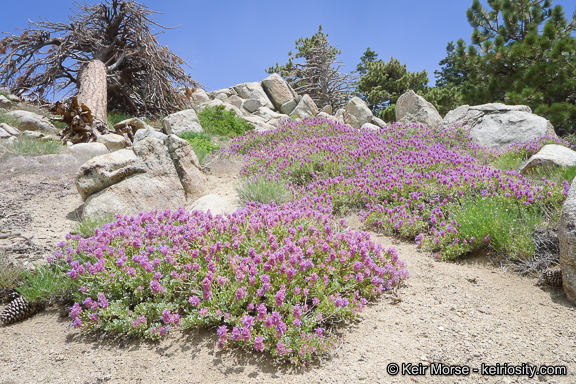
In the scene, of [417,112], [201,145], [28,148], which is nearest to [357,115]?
[417,112]

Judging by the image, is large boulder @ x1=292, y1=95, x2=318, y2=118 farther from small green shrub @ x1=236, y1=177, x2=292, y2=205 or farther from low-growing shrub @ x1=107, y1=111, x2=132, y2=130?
small green shrub @ x1=236, y1=177, x2=292, y2=205

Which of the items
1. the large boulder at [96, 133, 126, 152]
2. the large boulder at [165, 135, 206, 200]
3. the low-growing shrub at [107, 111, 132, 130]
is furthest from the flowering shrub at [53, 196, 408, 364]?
the low-growing shrub at [107, 111, 132, 130]

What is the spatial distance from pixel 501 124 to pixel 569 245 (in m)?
9.16

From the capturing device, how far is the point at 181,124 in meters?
13.5

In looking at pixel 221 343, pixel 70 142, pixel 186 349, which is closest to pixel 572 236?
pixel 221 343

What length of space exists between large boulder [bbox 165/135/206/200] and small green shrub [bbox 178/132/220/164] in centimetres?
155

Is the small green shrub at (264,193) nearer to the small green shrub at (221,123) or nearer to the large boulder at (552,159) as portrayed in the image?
the large boulder at (552,159)

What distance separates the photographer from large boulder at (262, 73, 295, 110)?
2327cm

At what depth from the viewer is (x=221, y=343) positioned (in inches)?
113

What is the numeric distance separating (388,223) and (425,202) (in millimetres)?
1033

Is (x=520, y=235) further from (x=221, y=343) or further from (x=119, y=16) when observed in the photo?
(x=119, y=16)

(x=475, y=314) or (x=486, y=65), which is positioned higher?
(x=486, y=65)

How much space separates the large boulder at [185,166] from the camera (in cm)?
736

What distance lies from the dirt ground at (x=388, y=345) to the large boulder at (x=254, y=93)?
19336 mm
